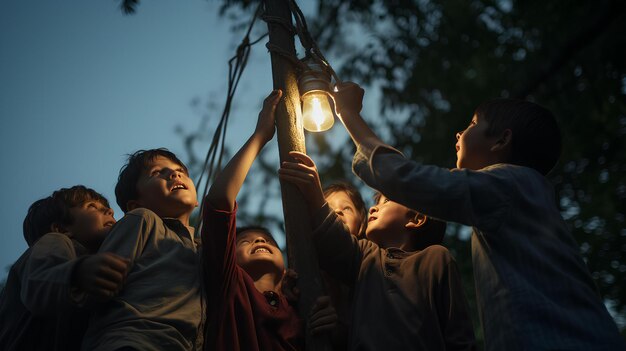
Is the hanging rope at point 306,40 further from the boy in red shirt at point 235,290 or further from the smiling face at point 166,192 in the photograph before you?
the smiling face at point 166,192

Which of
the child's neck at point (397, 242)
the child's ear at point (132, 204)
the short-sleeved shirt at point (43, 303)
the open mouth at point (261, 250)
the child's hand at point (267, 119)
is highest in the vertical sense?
the child's hand at point (267, 119)

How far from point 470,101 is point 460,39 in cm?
89

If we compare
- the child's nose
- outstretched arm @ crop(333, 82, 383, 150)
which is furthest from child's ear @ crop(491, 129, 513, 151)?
the child's nose

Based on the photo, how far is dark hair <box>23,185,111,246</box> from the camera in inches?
111

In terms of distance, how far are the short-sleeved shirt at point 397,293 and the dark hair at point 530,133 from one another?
0.59 m

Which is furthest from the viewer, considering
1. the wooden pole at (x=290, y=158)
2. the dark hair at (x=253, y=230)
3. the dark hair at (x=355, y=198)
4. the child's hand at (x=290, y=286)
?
the dark hair at (x=355, y=198)

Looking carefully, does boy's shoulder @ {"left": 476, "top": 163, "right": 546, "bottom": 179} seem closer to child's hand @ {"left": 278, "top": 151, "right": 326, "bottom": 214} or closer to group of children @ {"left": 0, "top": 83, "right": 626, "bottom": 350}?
group of children @ {"left": 0, "top": 83, "right": 626, "bottom": 350}

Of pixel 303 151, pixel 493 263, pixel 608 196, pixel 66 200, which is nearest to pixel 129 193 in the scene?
pixel 66 200

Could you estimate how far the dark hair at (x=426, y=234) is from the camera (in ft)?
9.96

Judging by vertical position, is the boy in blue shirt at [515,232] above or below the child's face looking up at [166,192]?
below

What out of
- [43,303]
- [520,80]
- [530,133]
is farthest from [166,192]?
[520,80]

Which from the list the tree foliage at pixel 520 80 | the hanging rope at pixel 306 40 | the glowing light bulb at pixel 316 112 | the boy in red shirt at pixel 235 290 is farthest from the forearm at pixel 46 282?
the tree foliage at pixel 520 80

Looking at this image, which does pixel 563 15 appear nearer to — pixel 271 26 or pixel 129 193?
pixel 271 26

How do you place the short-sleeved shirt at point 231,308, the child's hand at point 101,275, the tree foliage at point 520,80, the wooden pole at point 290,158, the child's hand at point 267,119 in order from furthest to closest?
the tree foliage at point 520,80
the child's hand at point 267,119
the short-sleeved shirt at point 231,308
the wooden pole at point 290,158
the child's hand at point 101,275
